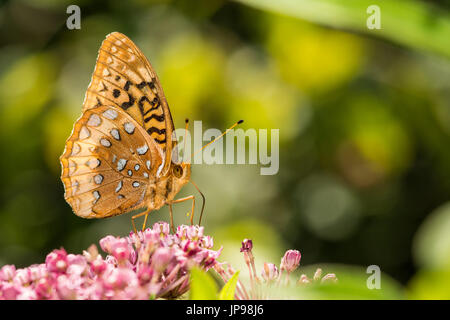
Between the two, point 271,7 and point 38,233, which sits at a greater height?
point 271,7

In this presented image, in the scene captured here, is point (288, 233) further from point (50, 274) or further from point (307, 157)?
point (50, 274)

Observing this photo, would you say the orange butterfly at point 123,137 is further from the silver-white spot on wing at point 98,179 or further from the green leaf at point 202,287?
the green leaf at point 202,287

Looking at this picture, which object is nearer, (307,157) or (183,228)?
(183,228)

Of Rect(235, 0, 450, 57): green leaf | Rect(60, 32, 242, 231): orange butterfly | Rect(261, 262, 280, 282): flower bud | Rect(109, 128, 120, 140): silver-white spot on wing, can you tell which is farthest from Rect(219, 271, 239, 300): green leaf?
Rect(235, 0, 450, 57): green leaf

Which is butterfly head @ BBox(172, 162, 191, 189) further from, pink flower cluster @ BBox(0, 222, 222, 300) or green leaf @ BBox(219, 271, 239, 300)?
green leaf @ BBox(219, 271, 239, 300)
